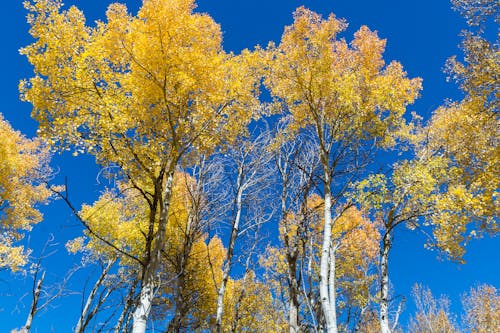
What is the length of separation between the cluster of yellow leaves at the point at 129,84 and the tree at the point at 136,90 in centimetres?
2

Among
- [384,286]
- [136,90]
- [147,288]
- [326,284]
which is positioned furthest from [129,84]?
[384,286]

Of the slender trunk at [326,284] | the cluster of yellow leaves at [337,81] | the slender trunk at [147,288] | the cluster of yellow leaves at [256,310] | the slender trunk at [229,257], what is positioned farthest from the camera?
the cluster of yellow leaves at [256,310]

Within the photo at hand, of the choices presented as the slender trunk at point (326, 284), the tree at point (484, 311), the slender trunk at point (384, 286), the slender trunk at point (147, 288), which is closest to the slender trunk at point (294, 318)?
the slender trunk at point (326, 284)

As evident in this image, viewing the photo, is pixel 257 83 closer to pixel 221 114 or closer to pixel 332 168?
pixel 221 114

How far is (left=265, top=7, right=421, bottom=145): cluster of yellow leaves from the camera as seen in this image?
25.2 ft

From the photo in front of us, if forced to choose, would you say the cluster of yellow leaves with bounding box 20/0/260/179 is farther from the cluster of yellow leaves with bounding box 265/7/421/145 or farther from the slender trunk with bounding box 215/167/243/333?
the slender trunk with bounding box 215/167/243/333

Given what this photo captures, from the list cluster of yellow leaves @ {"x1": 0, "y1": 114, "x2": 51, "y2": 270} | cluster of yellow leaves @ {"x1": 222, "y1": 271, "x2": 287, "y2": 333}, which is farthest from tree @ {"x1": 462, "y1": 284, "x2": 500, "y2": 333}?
cluster of yellow leaves @ {"x1": 0, "y1": 114, "x2": 51, "y2": 270}

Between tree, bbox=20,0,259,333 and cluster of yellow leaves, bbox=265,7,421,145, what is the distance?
73.8 inches

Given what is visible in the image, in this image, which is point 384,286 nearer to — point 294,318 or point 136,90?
point 294,318

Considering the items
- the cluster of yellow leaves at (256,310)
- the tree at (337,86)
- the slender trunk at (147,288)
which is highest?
the tree at (337,86)

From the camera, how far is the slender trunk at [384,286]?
8.62 metres

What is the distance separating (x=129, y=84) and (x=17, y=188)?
12685 mm

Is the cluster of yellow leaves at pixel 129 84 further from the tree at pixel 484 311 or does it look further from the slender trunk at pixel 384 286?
the tree at pixel 484 311

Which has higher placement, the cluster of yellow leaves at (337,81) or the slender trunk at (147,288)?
the cluster of yellow leaves at (337,81)
